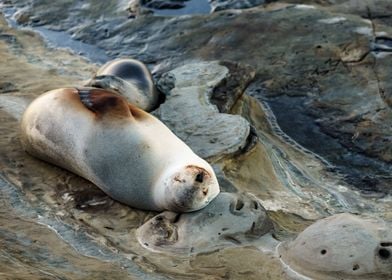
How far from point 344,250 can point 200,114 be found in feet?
7.32

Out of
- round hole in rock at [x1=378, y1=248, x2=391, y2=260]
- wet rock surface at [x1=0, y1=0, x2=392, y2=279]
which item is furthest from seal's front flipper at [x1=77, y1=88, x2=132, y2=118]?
round hole in rock at [x1=378, y1=248, x2=391, y2=260]

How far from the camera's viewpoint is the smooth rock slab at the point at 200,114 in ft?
19.4

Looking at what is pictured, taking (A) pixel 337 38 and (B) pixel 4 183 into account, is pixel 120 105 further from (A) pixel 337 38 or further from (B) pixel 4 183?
(A) pixel 337 38

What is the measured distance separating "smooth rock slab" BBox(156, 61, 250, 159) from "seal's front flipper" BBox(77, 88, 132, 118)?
604 mm

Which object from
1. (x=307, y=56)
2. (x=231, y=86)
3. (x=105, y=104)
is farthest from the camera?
(x=307, y=56)

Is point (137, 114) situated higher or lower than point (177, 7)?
higher

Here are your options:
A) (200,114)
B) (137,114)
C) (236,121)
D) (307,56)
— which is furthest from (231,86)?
(137,114)

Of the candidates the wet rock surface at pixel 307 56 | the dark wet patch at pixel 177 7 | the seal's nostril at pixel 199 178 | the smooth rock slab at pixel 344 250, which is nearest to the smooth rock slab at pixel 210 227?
the seal's nostril at pixel 199 178

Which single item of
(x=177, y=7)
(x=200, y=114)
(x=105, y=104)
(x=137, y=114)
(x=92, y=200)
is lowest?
(x=177, y=7)

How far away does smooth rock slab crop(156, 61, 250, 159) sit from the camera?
Result: 5.91m

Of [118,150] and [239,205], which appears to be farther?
[118,150]

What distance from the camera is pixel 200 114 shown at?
6.32 m

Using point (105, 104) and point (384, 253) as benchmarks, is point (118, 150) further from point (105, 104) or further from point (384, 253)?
point (384, 253)

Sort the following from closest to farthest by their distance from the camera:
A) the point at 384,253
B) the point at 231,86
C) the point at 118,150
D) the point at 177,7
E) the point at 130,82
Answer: the point at 384,253, the point at 118,150, the point at 130,82, the point at 231,86, the point at 177,7
